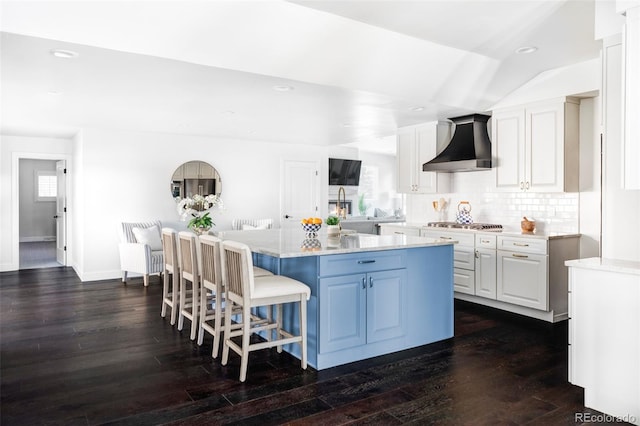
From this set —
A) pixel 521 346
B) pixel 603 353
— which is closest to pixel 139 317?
pixel 521 346

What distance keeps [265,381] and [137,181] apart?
16.8 ft

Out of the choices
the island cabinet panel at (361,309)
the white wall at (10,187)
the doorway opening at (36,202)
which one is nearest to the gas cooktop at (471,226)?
the island cabinet panel at (361,309)

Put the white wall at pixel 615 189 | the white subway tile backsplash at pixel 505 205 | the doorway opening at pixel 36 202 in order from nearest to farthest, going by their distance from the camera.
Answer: the white wall at pixel 615 189, the white subway tile backsplash at pixel 505 205, the doorway opening at pixel 36 202

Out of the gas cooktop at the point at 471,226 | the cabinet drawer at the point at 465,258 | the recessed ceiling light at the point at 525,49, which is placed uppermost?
the recessed ceiling light at the point at 525,49

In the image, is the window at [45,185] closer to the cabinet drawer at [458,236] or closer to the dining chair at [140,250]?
the dining chair at [140,250]

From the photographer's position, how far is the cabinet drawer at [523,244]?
448 centimetres

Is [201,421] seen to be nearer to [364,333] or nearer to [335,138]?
[364,333]

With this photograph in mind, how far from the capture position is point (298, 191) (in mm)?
8750

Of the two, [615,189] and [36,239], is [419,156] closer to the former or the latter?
[615,189]

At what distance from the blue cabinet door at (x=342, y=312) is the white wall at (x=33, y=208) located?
1156cm

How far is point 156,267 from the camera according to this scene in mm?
6426

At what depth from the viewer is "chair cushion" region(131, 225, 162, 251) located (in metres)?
6.57

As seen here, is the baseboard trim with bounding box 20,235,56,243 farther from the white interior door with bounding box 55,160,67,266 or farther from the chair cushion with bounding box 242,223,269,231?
the chair cushion with bounding box 242,223,269,231

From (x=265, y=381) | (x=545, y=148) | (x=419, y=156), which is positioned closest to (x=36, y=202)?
(x=419, y=156)
